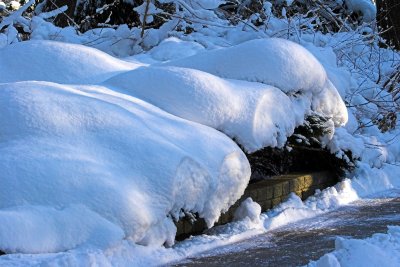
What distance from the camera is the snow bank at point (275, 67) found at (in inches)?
278

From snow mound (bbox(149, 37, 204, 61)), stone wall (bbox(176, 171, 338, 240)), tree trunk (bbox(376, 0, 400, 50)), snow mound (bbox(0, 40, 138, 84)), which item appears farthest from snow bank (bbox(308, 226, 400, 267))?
tree trunk (bbox(376, 0, 400, 50))

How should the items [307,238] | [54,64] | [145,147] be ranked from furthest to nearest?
[54,64] → [307,238] → [145,147]

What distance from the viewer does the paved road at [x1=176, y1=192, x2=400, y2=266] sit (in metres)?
4.77

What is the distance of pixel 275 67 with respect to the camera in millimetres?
7082

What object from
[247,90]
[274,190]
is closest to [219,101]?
[247,90]

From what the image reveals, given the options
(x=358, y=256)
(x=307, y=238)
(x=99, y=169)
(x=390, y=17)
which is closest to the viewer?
(x=358, y=256)

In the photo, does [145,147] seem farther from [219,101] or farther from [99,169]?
[219,101]

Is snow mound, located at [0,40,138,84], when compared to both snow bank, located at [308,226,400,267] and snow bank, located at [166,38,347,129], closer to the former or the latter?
snow bank, located at [166,38,347,129]

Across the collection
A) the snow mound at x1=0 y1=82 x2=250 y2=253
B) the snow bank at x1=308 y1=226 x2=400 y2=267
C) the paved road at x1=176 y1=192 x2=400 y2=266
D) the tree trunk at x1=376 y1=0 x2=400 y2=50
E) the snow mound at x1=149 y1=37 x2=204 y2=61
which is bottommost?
the tree trunk at x1=376 y1=0 x2=400 y2=50

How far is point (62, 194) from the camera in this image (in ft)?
14.0

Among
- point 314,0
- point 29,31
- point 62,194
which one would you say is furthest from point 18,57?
point 314,0

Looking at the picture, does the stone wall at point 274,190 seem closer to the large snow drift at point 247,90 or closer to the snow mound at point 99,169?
the snow mound at point 99,169

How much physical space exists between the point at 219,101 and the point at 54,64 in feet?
5.81

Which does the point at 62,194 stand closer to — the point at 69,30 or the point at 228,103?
the point at 228,103
